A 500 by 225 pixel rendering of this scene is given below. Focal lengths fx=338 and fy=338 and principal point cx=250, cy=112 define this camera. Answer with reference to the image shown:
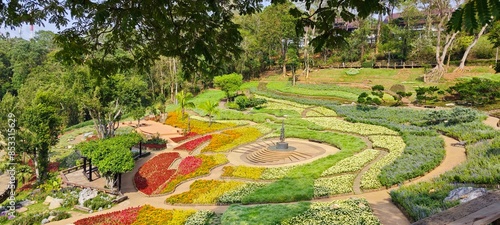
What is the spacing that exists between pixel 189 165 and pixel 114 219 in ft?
21.4

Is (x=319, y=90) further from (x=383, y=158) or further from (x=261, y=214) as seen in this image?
(x=261, y=214)

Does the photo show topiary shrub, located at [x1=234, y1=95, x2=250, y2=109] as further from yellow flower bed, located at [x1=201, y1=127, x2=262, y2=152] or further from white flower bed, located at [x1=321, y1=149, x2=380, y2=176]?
white flower bed, located at [x1=321, y1=149, x2=380, y2=176]

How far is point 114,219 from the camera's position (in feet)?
40.7

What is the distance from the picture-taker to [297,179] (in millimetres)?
14883

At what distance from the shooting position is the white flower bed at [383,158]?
45.1ft

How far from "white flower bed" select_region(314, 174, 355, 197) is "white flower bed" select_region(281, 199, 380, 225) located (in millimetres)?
1961

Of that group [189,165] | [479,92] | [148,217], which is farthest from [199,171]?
[479,92]

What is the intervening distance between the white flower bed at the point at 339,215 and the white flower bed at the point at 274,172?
5078 millimetres

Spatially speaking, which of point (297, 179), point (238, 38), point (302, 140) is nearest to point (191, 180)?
point (297, 179)

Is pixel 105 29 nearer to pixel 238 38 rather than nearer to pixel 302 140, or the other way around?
pixel 238 38

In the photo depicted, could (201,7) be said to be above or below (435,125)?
above

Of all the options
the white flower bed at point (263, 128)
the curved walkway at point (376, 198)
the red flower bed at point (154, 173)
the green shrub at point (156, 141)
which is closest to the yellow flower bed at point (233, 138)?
the white flower bed at point (263, 128)

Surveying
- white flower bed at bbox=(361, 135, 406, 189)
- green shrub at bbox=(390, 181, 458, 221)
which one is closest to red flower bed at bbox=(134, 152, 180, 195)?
white flower bed at bbox=(361, 135, 406, 189)

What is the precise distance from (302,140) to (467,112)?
1065cm
